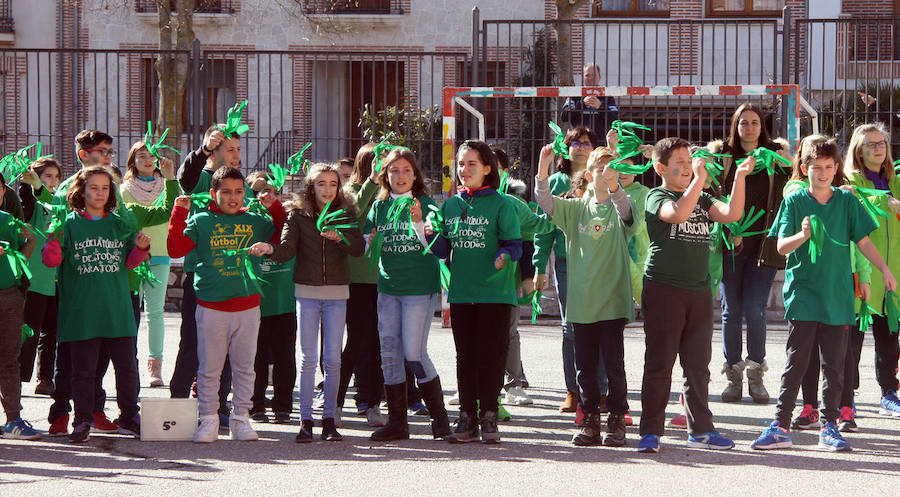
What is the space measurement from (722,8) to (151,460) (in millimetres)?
22664

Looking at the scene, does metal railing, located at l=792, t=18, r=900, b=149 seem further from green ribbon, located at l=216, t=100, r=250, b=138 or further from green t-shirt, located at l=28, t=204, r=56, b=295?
green t-shirt, located at l=28, t=204, r=56, b=295

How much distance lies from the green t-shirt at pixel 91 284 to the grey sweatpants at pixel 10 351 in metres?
0.23

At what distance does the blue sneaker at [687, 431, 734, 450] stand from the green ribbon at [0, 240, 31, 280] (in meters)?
3.57

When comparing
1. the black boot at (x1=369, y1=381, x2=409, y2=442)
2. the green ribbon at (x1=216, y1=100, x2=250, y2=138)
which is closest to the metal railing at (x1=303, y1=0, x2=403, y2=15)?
the green ribbon at (x1=216, y1=100, x2=250, y2=138)

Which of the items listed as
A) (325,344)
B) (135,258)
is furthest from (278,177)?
(325,344)

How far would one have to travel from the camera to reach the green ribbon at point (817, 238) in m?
6.31

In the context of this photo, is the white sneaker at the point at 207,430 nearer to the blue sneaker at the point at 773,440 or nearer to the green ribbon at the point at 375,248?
the green ribbon at the point at 375,248

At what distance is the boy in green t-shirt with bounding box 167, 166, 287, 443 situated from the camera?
6.59m

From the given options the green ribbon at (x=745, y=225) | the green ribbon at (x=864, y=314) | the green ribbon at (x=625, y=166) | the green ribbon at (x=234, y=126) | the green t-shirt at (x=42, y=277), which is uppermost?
the green ribbon at (x=234, y=126)

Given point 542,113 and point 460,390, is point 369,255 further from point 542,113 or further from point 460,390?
point 542,113

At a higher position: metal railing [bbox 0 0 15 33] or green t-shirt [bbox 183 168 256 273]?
metal railing [bbox 0 0 15 33]

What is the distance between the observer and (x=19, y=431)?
655 cm

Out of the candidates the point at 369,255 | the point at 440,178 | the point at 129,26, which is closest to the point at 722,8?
the point at 129,26

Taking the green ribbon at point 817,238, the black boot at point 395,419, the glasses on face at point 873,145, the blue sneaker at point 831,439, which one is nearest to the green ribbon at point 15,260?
the black boot at point 395,419
